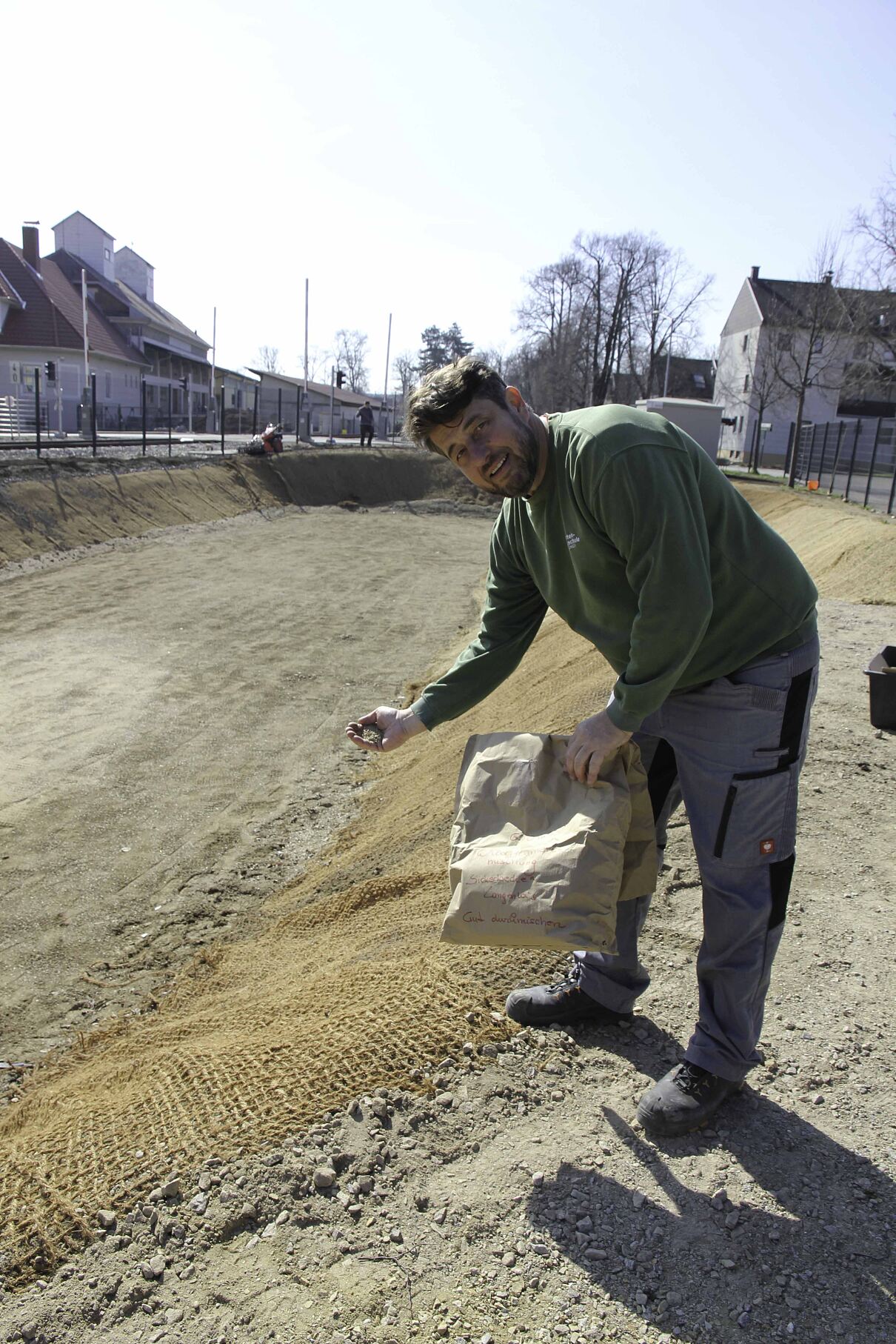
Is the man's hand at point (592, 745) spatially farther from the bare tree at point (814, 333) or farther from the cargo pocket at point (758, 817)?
the bare tree at point (814, 333)

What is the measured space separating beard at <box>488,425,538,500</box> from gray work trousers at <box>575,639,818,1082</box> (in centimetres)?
70

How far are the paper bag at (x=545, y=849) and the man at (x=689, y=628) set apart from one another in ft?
0.34

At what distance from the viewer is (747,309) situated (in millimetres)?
56406

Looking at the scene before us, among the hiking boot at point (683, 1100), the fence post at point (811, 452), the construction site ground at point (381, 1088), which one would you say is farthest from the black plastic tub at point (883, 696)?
the fence post at point (811, 452)

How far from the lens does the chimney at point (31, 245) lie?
4141cm

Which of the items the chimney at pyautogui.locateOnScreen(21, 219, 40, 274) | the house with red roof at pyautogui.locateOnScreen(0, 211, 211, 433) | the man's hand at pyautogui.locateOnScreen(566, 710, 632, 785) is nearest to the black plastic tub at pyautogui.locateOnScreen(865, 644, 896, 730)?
the man's hand at pyautogui.locateOnScreen(566, 710, 632, 785)

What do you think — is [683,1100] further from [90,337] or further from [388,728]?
[90,337]

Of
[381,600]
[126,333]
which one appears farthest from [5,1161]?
[126,333]

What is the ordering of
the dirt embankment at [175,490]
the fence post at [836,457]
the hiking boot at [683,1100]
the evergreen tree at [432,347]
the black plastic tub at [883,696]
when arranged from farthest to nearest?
the evergreen tree at [432,347] < the fence post at [836,457] < the dirt embankment at [175,490] < the black plastic tub at [883,696] < the hiking boot at [683,1100]

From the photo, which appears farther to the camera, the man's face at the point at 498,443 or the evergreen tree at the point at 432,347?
the evergreen tree at the point at 432,347

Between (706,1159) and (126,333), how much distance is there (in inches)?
2152

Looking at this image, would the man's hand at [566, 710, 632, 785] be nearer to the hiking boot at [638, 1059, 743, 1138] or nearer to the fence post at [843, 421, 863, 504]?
the hiking boot at [638, 1059, 743, 1138]

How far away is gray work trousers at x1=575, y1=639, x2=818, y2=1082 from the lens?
2.40 meters

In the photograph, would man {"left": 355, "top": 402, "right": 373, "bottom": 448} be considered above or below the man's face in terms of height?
above
